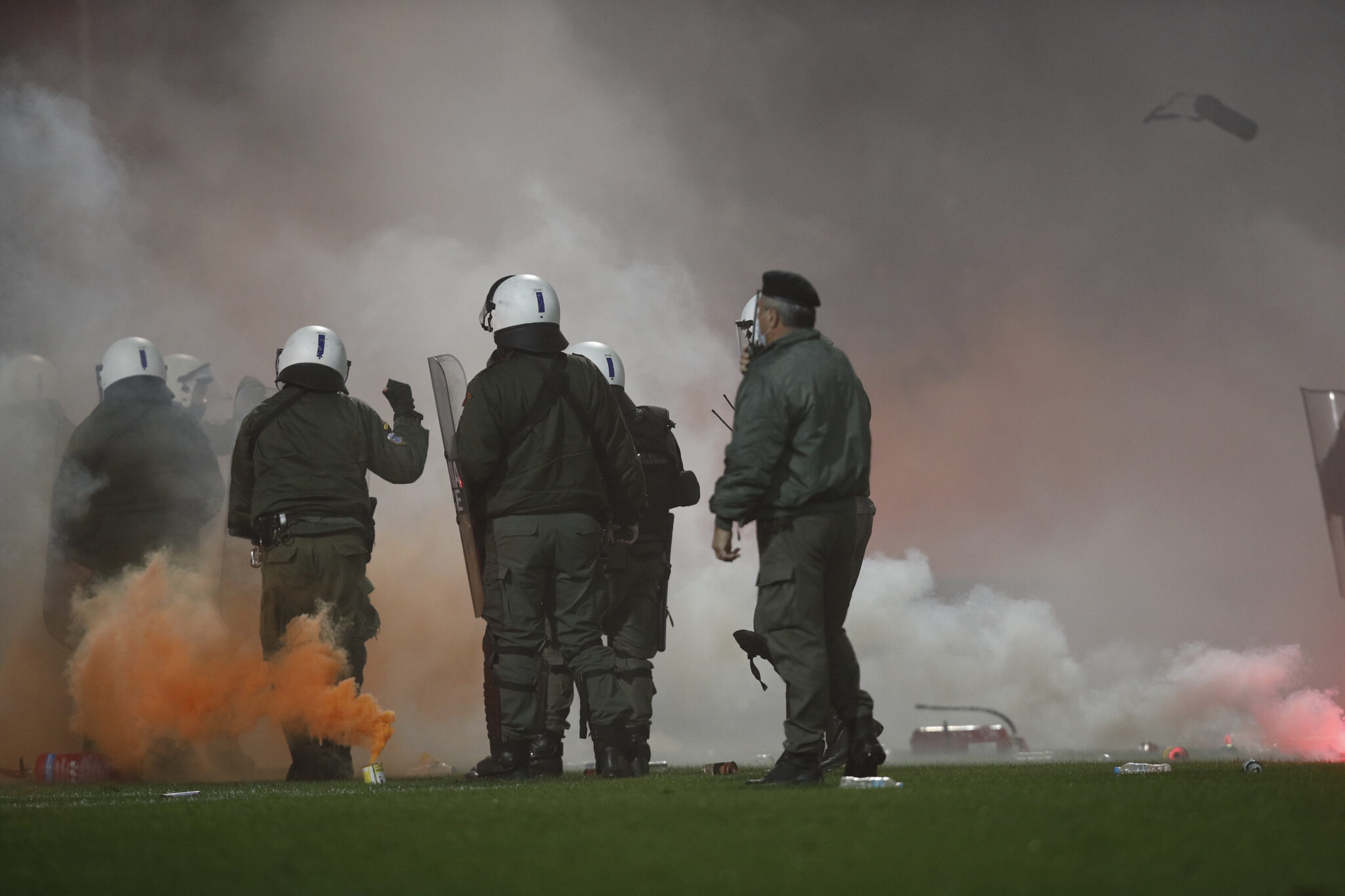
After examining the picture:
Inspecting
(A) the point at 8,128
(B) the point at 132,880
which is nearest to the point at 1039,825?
(B) the point at 132,880

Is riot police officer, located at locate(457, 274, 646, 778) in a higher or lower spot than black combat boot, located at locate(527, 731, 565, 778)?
higher

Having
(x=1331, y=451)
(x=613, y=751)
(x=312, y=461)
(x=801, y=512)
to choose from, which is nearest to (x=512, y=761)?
(x=613, y=751)

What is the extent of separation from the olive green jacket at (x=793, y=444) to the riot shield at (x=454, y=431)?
7.91ft

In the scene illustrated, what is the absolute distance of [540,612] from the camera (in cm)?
553

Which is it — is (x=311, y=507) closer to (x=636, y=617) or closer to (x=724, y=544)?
(x=636, y=617)

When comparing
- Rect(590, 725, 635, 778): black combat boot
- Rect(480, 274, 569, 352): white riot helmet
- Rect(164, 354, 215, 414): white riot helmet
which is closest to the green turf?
Rect(590, 725, 635, 778): black combat boot

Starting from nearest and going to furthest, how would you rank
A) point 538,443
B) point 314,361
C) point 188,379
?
point 538,443 < point 314,361 < point 188,379

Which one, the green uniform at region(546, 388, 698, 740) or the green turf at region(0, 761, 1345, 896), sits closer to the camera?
the green turf at region(0, 761, 1345, 896)

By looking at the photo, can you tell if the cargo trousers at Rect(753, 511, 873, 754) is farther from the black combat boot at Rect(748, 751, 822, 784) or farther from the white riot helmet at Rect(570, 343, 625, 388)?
the white riot helmet at Rect(570, 343, 625, 388)

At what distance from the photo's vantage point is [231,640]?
7.82 meters

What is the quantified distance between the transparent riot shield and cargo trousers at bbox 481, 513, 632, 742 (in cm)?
786

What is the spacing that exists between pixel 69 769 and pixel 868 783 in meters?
4.72

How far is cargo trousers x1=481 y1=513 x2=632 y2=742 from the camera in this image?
5.35 m

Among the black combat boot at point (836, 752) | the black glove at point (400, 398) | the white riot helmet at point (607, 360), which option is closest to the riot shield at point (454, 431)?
the black glove at point (400, 398)
